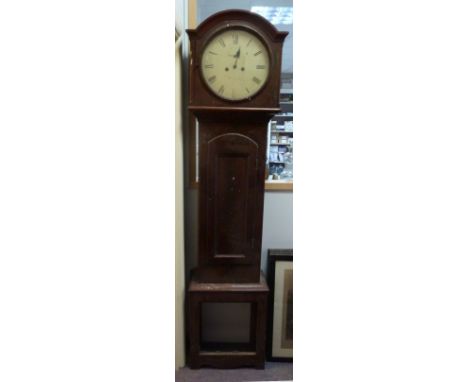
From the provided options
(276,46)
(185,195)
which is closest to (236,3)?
(276,46)

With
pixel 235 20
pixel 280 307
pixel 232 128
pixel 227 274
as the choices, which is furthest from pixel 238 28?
pixel 280 307

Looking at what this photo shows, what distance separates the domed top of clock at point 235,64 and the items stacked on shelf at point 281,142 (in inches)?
8.1

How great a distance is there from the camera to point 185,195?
141cm

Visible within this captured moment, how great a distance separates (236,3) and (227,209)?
2.71 ft

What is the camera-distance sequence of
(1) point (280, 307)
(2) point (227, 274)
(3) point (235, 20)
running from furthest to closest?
(1) point (280, 307) < (2) point (227, 274) < (3) point (235, 20)

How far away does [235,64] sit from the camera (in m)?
1.18

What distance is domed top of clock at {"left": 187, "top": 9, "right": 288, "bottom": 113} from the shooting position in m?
1.15

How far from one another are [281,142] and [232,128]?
0.91ft

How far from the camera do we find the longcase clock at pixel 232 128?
116cm

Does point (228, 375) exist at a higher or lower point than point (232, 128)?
lower

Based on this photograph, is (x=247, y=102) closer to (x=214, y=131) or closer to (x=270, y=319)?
(x=214, y=131)

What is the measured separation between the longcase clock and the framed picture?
5.5 inches
